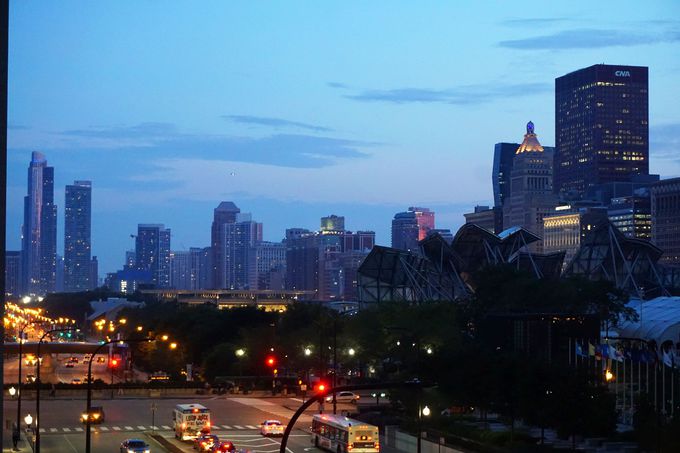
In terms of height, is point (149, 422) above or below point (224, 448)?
below

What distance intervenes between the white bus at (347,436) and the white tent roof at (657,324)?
26468 millimetres

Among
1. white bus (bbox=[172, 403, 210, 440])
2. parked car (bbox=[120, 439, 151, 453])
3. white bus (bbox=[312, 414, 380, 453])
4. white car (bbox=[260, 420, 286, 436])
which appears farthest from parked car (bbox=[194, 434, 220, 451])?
white car (bbox=[260, 420, 286, 436])

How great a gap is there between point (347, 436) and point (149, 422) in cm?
2330

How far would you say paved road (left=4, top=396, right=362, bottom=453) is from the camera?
66.2 meters

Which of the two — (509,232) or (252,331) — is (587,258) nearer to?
(509,232)

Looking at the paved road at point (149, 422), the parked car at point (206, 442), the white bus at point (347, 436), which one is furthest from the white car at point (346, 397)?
the parked car at point (206, 442)

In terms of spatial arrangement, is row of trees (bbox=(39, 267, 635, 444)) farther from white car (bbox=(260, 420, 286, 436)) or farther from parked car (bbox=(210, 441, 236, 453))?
parked car (bbox=(210, 441, 236, 453))

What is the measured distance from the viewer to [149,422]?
79250 millimetres

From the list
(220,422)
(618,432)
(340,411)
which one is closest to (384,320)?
(340,411)

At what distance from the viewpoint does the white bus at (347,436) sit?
5878 cm

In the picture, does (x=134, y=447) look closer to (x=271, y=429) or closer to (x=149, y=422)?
(x=271, y=429)

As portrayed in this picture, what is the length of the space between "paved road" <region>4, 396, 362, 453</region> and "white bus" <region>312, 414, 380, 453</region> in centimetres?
149

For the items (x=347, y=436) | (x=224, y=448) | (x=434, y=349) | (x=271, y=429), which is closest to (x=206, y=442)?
(x=224, y=448)

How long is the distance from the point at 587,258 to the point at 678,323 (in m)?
73.7
